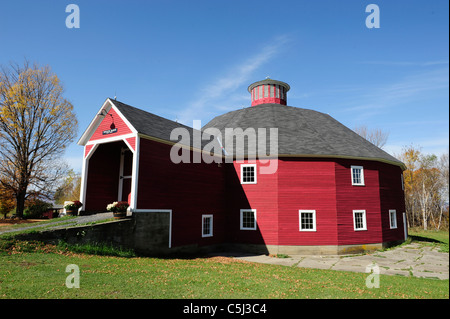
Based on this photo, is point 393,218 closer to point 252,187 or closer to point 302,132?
point 302,132

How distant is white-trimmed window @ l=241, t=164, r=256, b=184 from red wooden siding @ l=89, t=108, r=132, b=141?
30.3 ft

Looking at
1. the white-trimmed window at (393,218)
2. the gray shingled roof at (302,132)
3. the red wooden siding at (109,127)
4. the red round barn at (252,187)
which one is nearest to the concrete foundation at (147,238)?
the red round barn at (252,187)

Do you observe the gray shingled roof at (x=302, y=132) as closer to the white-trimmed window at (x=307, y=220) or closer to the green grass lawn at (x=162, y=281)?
the white-trimmed window at (x=307, y=220)

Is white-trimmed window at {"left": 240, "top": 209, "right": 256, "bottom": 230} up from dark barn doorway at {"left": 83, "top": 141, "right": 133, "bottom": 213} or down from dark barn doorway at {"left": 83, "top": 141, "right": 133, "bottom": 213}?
down

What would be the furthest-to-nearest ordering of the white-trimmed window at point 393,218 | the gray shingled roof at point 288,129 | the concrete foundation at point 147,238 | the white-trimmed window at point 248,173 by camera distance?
1. the white-trimmed window at point 393,218
2. the white-trimmed window at point 248,173
3. the gray shingled roof at point 288,129
4. the concrete foundation at point 147,238

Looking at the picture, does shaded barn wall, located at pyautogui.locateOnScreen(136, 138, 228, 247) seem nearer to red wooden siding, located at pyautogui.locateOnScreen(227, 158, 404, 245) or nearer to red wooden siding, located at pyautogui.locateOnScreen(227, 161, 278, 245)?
red wooden siding, located at pyautogui.locateOnScreen(227, 161, 278, 245)

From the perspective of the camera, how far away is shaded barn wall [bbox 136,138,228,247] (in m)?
16.0

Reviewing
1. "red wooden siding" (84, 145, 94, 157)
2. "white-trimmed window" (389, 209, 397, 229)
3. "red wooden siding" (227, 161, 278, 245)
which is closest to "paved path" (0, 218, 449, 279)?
"red wooden siding" (227, 161, 278, 245)

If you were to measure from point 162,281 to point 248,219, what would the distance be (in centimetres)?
1200

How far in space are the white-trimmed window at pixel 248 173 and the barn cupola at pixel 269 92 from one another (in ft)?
39.5

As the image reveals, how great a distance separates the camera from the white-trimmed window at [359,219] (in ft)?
67.1

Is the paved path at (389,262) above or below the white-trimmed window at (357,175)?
below

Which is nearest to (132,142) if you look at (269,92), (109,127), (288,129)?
(109,127)
